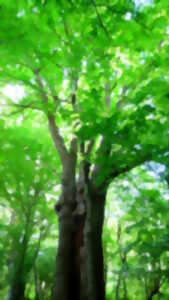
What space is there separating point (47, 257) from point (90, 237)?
51.6 feet

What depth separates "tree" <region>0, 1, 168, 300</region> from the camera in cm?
300

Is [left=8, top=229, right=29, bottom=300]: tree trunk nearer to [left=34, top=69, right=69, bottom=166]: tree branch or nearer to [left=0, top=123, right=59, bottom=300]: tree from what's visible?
[left=0, top=123, right=59, bottom=300]: tree

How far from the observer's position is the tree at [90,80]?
3.00m

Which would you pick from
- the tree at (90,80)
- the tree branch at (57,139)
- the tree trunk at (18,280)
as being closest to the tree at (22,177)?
the tree trunk at (18,280)

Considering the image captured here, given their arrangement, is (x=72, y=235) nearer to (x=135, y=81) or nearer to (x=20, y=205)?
(x=135, y=81)

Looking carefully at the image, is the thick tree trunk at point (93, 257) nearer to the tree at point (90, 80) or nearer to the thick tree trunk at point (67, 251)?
the tree at point (90, 80)

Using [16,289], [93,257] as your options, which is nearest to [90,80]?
[93,257]

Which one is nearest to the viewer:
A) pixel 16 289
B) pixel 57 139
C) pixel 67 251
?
pixel 67 251

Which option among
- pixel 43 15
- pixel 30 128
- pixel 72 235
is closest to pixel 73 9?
pixel 43 15

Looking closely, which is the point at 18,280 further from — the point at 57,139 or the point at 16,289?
the point at 57,139

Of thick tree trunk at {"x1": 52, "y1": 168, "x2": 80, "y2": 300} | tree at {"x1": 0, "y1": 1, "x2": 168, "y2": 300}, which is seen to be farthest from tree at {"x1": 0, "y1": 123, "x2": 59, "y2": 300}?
thick tree trunk at {"x1": 52, "y1": 168, "x2": 80, "y2": 300}

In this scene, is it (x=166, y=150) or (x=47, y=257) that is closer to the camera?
(x=166, y=150)

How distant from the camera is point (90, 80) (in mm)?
4676

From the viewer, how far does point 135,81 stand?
16.0 ft
